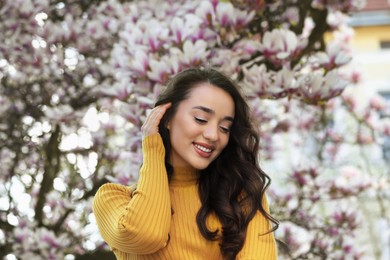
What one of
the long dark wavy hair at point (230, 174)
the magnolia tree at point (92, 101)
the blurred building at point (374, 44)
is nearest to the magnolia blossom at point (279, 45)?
the magnolia tree at point (92, 101)

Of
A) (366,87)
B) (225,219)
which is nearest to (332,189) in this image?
(225,219)

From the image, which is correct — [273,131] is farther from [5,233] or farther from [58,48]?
[5,233]

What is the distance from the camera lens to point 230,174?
220 cm

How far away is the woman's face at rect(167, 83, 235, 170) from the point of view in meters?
2.05

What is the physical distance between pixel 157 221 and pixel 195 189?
25cm

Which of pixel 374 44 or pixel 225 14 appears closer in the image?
pixel 225 14

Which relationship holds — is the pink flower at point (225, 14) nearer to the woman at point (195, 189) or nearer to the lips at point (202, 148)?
the woman at point (195, 189)

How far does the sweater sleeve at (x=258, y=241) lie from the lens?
6.52ft

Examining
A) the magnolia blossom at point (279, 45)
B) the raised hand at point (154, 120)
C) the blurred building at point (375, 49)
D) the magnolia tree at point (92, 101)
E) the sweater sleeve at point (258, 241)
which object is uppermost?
the raised hand at point (154, 120)

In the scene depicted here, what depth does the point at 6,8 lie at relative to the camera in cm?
374

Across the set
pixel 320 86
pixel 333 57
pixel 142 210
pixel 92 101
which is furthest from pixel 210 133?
pixel 92 101

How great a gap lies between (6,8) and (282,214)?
1.74m

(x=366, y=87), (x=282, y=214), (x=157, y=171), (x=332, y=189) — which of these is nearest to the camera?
(x=157, y=171)

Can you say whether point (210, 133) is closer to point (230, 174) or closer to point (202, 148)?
point (202, 148)
